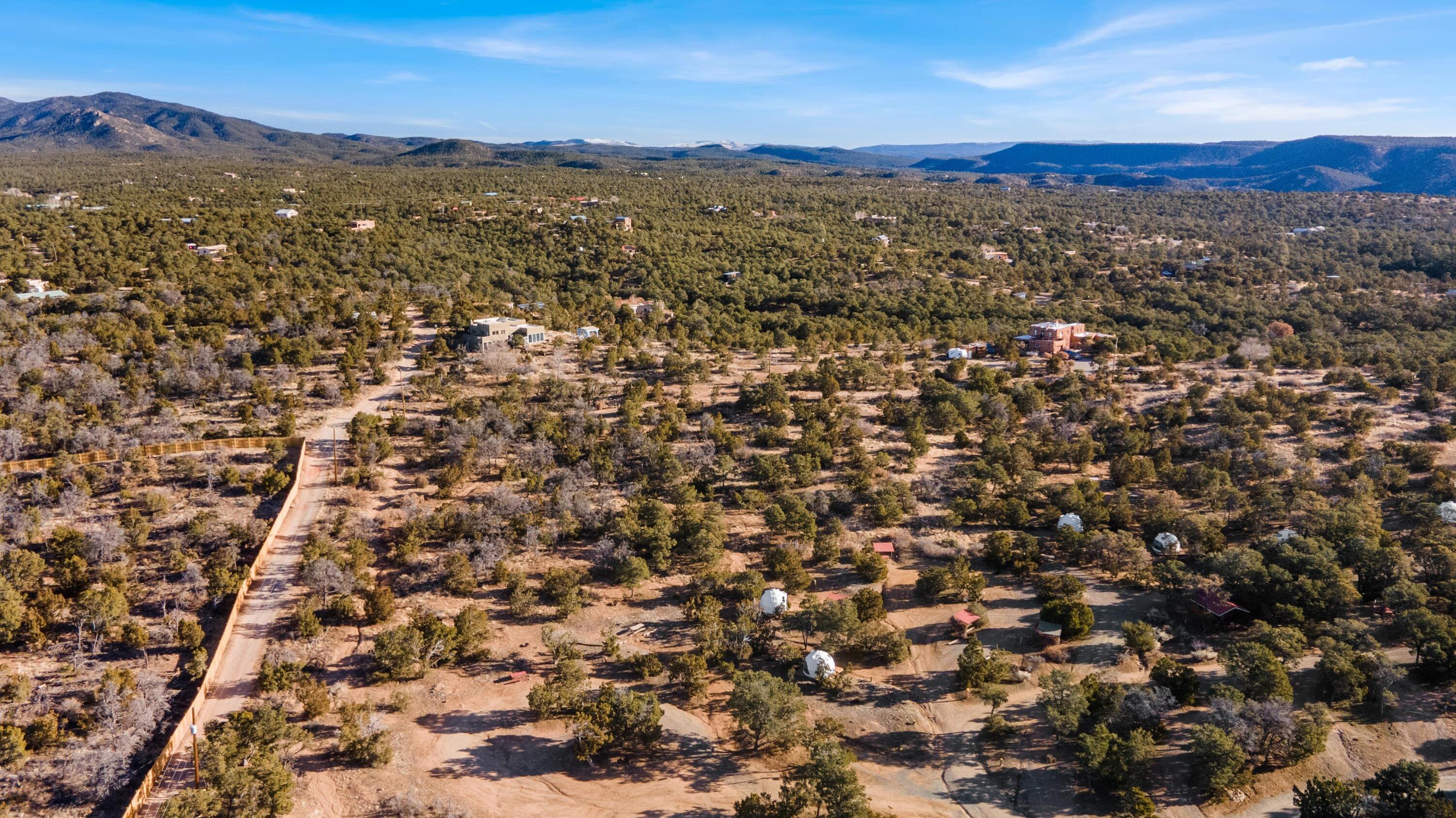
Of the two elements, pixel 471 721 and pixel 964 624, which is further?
pixel 964 624

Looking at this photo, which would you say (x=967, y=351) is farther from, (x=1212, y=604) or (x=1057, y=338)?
(x=1212, y=604)

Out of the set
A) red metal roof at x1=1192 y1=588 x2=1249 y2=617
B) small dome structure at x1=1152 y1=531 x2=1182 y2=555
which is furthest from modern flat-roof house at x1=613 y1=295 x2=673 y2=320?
red metal roof at x1=1192 y1=588 x2=1249 y2=617

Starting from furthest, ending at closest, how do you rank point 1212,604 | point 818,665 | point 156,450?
1. point 156,450
2. point 1212,604
3. point 818,665

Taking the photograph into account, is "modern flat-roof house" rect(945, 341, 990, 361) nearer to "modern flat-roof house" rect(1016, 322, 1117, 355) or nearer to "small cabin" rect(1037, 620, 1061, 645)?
"modern flat-roof house" rect(1016, 322, 1117, 355)

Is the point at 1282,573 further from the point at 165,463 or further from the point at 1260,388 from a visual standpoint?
the point at 165,463

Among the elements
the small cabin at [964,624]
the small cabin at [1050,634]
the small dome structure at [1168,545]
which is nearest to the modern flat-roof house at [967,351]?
the small dome structure at [1168,545]

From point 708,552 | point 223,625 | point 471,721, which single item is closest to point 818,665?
point 708,552
